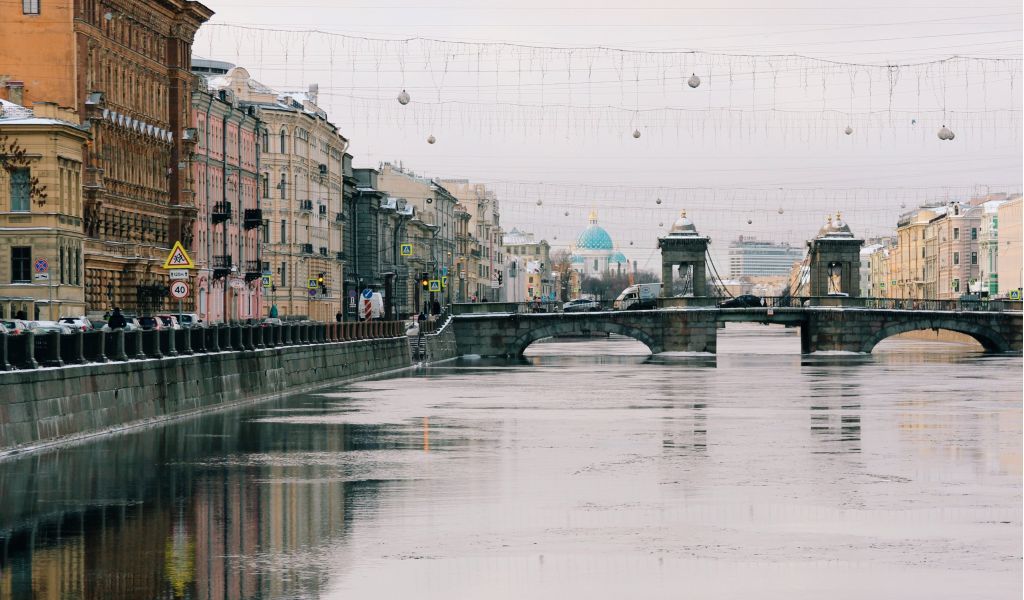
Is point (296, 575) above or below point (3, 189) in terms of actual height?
below

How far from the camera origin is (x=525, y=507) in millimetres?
24062

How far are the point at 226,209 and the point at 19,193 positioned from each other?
28964mm

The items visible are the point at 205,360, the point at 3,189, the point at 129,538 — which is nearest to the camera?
the point at 129,538

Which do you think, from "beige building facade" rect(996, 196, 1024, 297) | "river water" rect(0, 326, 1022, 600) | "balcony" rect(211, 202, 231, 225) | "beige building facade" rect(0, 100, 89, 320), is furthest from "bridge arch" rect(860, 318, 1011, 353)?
"river water" rect(0, 326, 1022, 600)

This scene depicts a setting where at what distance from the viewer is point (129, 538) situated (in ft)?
68.6

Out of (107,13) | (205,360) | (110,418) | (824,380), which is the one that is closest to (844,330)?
(824,380)

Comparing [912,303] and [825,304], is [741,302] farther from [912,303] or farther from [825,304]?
[912,303]

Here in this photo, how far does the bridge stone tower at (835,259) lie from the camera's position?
129 m

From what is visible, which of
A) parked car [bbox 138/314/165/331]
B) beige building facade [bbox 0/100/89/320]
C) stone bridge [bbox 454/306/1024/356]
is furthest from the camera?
stone bridge [bbox 454/306/1024/356]

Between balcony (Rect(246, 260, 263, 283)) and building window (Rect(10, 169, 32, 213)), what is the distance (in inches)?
1353

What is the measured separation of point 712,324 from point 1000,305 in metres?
19.5

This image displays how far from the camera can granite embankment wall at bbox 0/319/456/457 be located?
31.9 m

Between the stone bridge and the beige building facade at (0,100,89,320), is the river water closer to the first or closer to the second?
the beige building facade at (0,100,89,320)

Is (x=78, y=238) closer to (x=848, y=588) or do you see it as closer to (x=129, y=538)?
(x=129, y=538)
